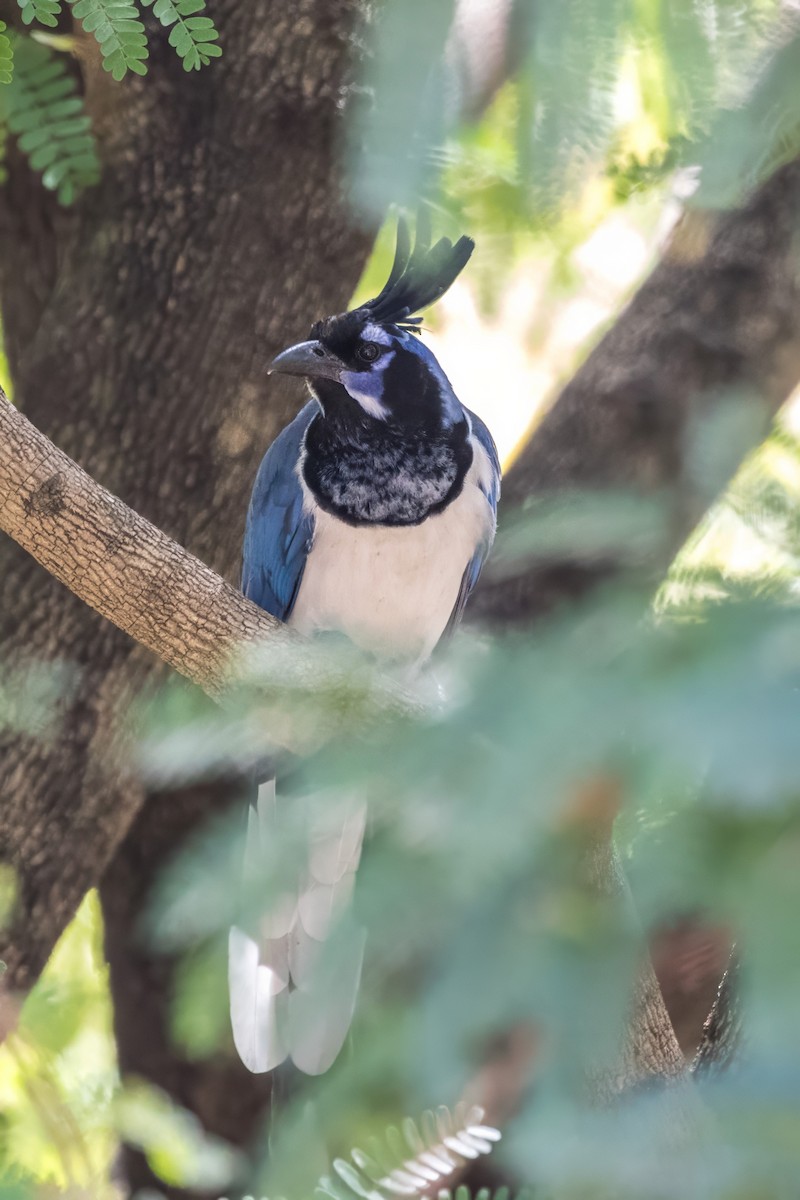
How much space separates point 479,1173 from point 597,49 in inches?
98.7

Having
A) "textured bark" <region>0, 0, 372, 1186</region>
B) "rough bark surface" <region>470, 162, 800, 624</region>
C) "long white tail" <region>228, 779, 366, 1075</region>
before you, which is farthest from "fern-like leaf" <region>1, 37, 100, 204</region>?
"long white tail" <region>228, 779, 366, 1075</region>

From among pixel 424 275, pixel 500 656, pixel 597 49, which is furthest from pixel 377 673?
pixel 424 275

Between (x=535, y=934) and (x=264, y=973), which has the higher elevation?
(x=535, y=934)

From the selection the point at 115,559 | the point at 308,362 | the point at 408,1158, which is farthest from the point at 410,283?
the point at 408,1158

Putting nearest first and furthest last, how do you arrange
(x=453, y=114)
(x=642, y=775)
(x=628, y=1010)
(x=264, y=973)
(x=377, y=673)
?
(x=642, y=775) < (x=628, y=1010) < (x=453, y=114) < (x=377, y=673) < (x=264, y=973)

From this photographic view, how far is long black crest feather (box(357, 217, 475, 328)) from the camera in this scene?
262 centimetres

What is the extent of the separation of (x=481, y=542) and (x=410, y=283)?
0.60 m

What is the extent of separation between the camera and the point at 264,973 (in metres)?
1.99

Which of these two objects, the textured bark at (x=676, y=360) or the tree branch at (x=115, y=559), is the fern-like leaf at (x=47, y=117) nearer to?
the tree branch at (x=115, y=559)

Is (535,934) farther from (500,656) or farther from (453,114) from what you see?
(453,114)

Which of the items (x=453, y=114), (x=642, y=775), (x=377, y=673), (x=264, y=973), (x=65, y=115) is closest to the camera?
(x=642, y=775)

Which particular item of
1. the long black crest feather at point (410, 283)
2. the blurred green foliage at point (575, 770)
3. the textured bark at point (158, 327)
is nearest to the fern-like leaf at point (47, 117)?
the textured bark at point (158, 327)

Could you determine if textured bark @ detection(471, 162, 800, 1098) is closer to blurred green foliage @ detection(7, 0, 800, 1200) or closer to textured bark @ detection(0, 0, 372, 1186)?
textured bark @ detection(0, 0, 372, 1186)

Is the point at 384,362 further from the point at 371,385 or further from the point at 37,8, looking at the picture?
the point at 37,8
